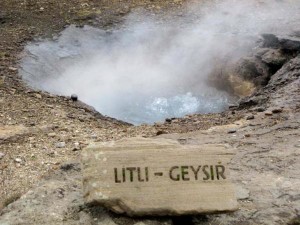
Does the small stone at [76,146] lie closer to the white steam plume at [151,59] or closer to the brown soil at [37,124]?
the brown soil at [37,124]

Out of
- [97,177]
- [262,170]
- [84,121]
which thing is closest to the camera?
[97,177]

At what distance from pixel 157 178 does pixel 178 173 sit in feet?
0.42

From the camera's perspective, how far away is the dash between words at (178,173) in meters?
2.72

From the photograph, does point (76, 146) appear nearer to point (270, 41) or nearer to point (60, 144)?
point (60, 144)

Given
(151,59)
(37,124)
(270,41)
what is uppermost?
(270,41)

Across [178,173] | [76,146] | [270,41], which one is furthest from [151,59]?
[178,173]

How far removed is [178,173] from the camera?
109 inches

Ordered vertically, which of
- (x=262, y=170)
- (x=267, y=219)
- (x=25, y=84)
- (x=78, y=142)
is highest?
(x=25, y=84)

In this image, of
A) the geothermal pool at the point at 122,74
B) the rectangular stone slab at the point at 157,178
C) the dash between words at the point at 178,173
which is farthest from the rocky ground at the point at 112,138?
the geothermal pool at the point at 122,74

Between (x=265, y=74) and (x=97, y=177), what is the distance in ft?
13.3

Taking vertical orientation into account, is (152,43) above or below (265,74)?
above

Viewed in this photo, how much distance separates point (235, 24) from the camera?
7578 millimetres

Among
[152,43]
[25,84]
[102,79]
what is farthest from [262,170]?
[152,43]

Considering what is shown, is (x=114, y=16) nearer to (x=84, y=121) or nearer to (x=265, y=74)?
(x=265, y=74)
